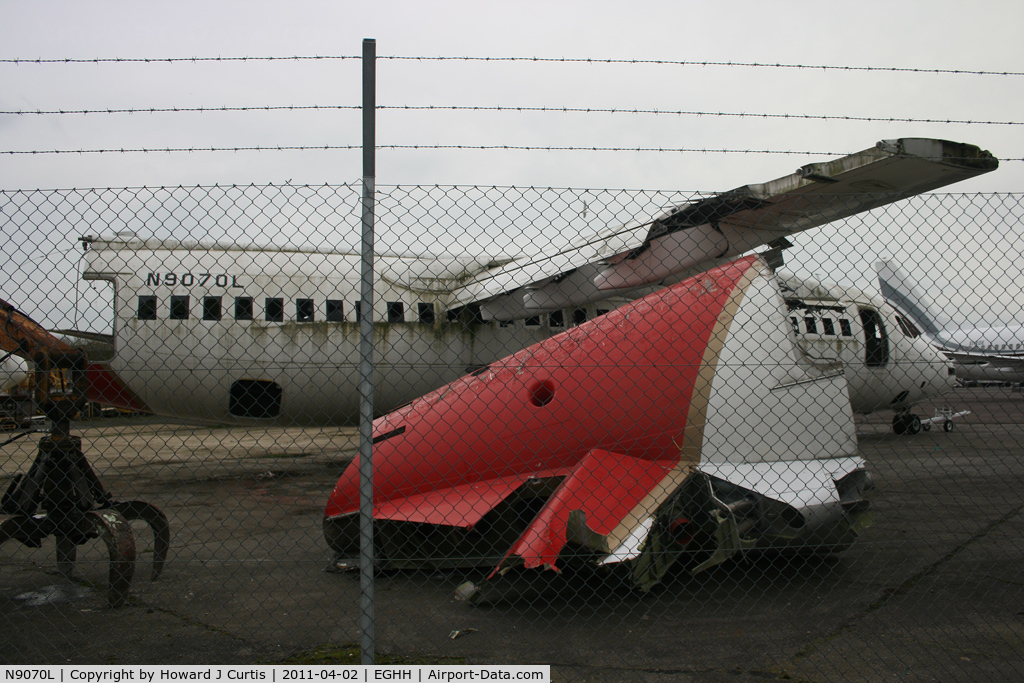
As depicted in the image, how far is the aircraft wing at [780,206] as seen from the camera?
4230 millimetres

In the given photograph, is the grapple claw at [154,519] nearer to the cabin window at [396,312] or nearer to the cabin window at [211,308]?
the cabin window at [211,308]

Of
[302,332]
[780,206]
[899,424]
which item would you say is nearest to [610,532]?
[780,206]

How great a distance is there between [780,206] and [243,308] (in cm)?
887

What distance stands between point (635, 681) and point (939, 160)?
3.56m

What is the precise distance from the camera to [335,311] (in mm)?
11828

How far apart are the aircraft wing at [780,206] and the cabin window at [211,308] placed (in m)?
6.12

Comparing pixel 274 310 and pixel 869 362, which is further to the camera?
pixel 869 362

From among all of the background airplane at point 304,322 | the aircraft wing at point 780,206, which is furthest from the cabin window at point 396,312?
the aircraft wing at point 780,206

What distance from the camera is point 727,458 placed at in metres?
5.06

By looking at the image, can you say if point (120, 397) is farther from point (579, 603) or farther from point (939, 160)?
point (939, 160)

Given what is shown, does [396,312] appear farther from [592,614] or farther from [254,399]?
[592,614]

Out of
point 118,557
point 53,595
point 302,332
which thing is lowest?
point 53,595

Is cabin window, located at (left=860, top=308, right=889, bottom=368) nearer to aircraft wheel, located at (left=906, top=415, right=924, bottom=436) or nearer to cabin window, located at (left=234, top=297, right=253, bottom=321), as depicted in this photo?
aircraft wheel, located at (left=906, top=415, right=924, bottom=436)

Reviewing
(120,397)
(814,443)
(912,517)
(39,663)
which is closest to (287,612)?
(39,663)
